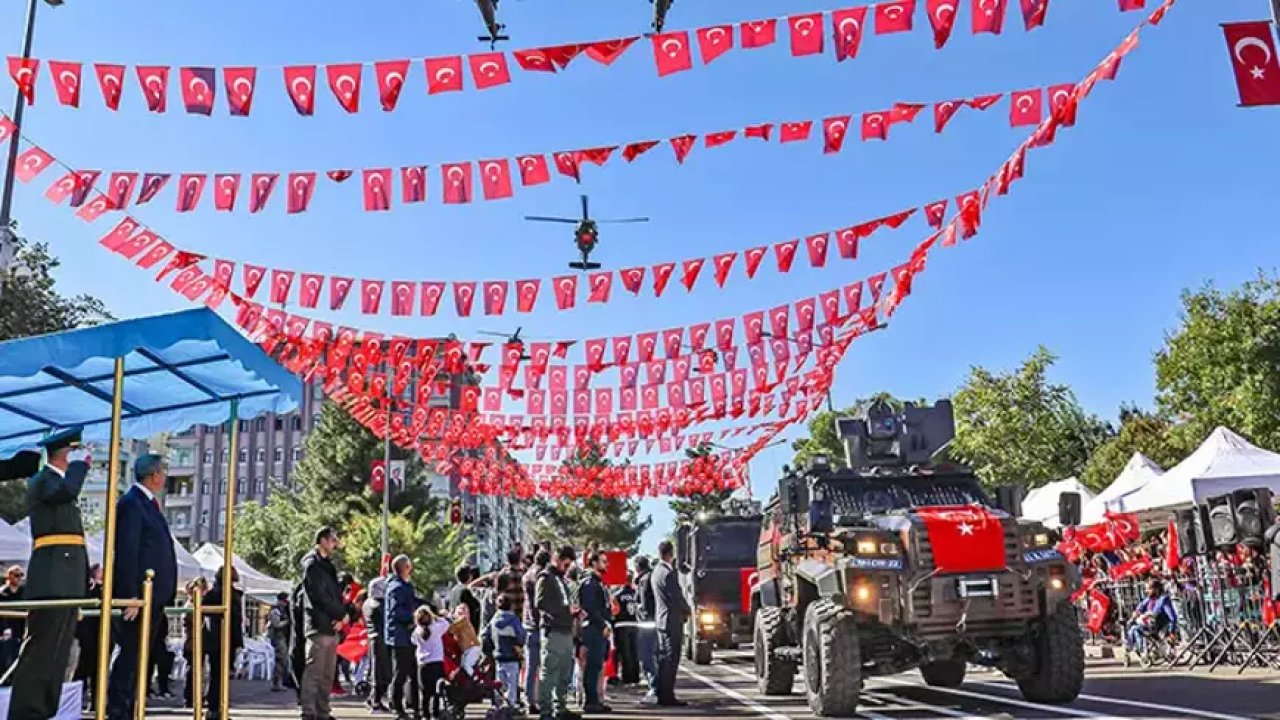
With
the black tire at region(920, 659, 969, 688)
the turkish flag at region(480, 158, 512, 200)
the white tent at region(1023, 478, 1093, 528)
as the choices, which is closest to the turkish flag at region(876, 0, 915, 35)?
the turkish flag at region(480, 158, 512, 200)

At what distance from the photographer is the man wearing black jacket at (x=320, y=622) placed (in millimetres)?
9930

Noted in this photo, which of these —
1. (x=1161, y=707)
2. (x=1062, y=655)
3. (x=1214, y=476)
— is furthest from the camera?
(x=1214, y=476)

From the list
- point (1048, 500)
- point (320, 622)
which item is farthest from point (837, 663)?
point (1048, 500)

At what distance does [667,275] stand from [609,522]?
2967 inches

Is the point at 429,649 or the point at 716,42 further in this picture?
the point at 429,649

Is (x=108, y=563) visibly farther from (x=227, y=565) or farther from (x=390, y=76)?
(x=390, y=76)

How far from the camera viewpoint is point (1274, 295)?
37719 millimetres

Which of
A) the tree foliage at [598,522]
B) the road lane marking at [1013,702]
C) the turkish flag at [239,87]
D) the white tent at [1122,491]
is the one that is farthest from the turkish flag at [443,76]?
the tree foliage at [598,522]

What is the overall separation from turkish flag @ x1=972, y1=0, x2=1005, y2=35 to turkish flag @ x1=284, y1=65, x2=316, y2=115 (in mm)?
5807

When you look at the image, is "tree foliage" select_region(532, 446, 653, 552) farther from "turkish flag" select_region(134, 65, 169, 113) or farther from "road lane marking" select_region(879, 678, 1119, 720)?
"turkish flag" select_region(134, 65, 169, 113)

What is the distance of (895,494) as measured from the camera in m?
12.6

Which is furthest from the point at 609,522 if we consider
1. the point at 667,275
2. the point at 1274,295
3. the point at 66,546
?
the point at 66,546

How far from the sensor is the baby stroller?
11.1 m

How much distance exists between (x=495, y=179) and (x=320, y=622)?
510cm
